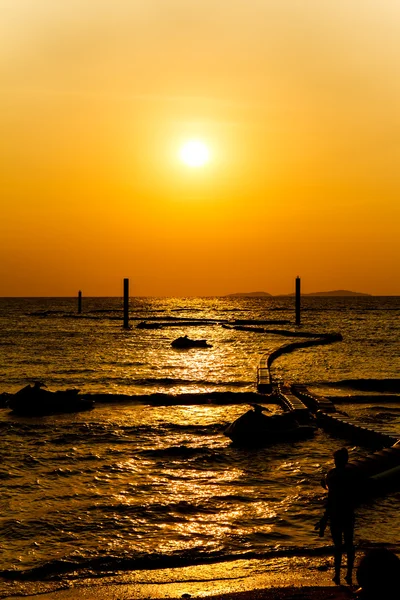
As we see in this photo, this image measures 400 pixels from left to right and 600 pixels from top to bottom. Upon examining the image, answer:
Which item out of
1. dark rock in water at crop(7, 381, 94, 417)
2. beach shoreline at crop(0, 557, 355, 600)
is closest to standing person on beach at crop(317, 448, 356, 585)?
beach shoreline at crop(0, 557, 355, 600)

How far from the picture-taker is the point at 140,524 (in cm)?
1174

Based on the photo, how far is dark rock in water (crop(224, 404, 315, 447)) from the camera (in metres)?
18.1

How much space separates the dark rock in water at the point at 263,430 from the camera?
59.5 ft

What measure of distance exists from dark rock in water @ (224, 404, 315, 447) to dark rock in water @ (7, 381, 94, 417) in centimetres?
765

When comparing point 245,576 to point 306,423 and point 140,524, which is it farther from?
point 306,423

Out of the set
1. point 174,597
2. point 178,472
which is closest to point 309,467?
point 178,472

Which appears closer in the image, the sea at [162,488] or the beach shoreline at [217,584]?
the beach shoreline at [217,584]

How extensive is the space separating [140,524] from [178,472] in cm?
361

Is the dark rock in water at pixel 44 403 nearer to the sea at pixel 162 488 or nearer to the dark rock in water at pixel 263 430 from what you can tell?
the sea at pixel 162 488

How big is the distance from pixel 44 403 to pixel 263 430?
906 centimetres

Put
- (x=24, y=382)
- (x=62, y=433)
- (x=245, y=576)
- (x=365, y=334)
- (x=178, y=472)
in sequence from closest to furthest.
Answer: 1. (x=245, y=576)
2. (x=178, y=472)
3. (x=62, y=433)
4. (x=24, y=382)
5. (x=365, y=334)

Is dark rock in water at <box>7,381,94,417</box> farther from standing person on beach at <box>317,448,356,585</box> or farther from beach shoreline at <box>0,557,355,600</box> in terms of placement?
standing person on beach at <box>317,448,356,585</box>

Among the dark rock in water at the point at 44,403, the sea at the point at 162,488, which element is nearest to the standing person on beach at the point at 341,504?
the sea at the point at 162,488

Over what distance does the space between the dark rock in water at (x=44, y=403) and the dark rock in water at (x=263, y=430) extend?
7647mm
